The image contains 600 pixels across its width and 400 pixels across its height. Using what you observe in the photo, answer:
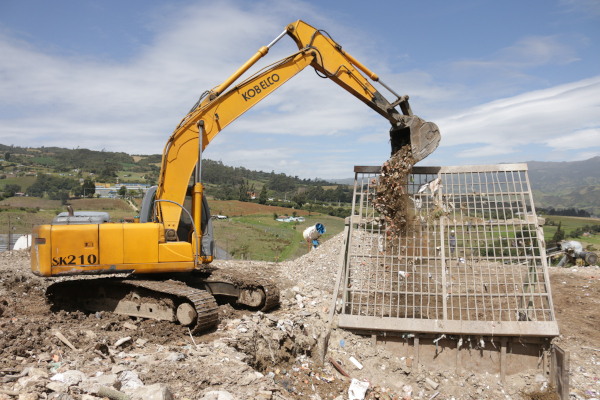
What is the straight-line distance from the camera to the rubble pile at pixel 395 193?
631cm

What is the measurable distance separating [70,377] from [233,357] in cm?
172

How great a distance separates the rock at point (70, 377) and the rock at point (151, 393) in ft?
1.68

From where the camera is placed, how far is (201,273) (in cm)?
714

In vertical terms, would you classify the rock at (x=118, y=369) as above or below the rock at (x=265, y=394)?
above

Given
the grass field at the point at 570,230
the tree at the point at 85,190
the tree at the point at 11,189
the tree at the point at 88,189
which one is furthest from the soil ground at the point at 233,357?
the tree at the point at 11,189

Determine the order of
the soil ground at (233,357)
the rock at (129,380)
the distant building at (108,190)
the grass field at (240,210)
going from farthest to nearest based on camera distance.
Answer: the distant building at (108,190) < the grass field at (240,210) < the soil ground at (233,357) < the rock at (129,380)

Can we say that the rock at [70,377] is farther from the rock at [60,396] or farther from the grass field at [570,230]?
the grass field at [570,230]

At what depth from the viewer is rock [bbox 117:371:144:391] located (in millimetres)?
3756

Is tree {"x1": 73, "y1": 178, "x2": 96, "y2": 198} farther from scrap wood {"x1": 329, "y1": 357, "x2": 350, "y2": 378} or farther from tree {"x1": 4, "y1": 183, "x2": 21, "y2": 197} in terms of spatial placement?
scrap wood {"x1": 329, "y1": 357, "x2": 350, "y2": 378}

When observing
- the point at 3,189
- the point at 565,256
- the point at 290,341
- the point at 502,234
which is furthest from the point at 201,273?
the point at 3,189

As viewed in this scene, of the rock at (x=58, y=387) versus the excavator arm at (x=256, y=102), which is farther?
the excavator arm at (x=256, y=102)

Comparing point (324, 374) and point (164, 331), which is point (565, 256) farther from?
point (164, 331)

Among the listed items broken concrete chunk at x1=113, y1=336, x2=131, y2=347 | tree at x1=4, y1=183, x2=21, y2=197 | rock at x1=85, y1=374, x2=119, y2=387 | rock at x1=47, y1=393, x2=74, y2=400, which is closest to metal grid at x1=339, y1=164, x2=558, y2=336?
broken concrete chunk at x1=113, y1=336, x2=131, y2=347

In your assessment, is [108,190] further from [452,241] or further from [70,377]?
[70,377]
